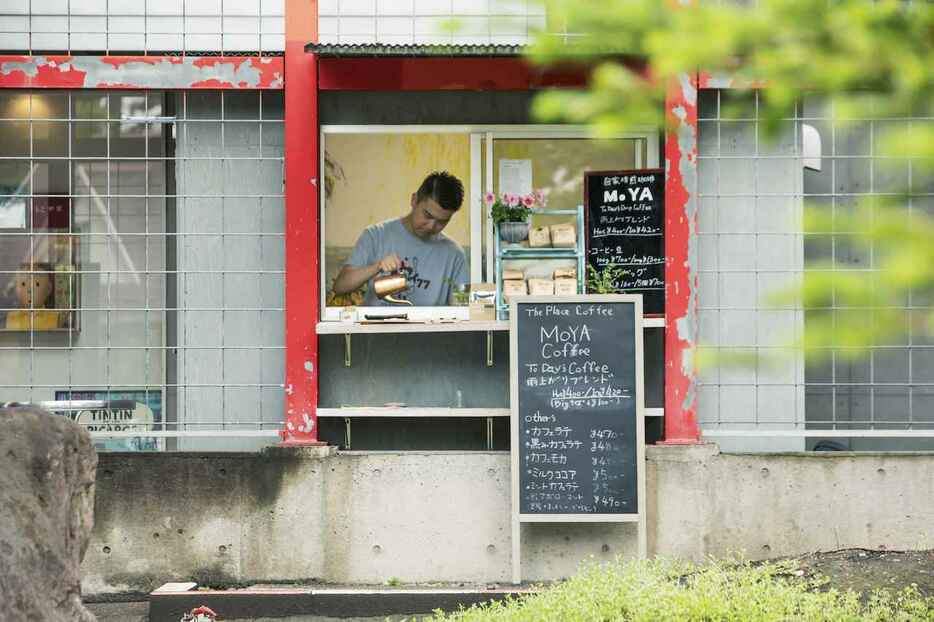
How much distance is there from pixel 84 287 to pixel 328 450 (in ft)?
7.17

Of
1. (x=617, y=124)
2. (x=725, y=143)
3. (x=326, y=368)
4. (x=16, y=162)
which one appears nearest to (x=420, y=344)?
(x=326, y=368)

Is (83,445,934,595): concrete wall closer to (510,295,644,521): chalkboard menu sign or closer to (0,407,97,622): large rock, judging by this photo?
(510,295,644,521): chalkboard menu sign

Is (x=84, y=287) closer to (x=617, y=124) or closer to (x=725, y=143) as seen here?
(x=725, y=143)

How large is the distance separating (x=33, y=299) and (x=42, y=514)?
14.0ft

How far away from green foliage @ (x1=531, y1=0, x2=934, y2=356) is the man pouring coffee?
24.2 feet

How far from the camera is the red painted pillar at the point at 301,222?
29.1ft

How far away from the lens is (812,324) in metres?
1.72

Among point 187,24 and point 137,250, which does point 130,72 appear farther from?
point 137,250

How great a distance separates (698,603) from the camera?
5.75 m

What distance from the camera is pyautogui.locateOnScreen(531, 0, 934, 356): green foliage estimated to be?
1.51 meters

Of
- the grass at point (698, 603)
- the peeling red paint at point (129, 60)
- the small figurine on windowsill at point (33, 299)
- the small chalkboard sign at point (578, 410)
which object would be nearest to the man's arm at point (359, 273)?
the small chalkboard sign at point (578, 410)

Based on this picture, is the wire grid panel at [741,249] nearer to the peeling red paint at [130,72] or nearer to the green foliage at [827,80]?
the peeling red paint at [130,72]

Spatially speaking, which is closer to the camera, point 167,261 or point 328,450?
point 328,450

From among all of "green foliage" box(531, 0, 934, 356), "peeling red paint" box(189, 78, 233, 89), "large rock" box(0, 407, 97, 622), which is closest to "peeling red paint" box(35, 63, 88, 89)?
"peeling red paint" box(189, 78, 233, 89)
